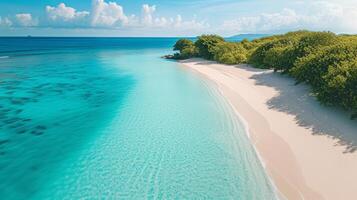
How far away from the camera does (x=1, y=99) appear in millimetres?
26094

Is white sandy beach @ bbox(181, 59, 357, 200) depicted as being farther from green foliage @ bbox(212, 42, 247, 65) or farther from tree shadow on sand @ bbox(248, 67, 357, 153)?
green foliage @ bbox(212, 42, 247, 65)

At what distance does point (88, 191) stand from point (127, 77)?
29.9 metres

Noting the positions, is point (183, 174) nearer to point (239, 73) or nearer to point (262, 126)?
point (262, 126)

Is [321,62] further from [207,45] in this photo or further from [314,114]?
[207,45]

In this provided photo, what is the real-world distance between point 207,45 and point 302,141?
45090 mm

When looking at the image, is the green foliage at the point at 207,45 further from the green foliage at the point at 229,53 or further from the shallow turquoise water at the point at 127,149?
the shallow turquoise water at the point at 127,149

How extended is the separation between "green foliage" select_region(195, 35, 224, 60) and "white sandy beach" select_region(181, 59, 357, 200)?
33.9 m

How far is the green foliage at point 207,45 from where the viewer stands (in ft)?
185

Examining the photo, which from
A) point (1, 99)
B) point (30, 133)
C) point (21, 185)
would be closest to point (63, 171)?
point (21, 185)

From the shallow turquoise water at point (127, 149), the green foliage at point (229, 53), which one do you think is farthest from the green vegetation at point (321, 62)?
the shallow turquoise water at point (127, 149)

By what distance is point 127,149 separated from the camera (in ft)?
46.7

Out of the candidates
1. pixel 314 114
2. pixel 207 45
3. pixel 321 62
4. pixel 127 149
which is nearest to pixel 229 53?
pixel 207 45

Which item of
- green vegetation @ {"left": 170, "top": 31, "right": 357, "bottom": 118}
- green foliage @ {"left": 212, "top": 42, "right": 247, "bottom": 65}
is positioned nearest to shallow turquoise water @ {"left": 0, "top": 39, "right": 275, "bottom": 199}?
green vegetation @ {"left": 170, "top": 31, "right": 357, "bottom": 118}

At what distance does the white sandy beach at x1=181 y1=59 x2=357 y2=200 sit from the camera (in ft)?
33.4
